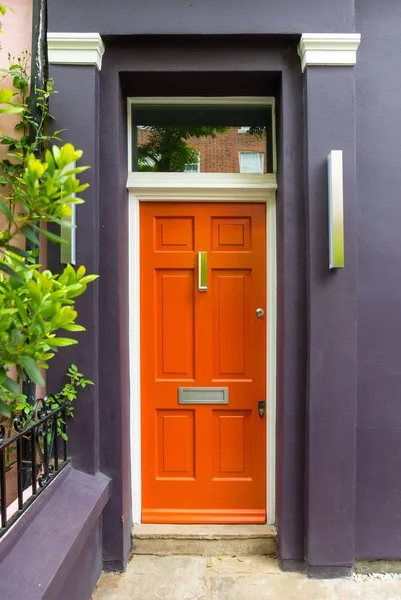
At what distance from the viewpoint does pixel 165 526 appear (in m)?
3.05

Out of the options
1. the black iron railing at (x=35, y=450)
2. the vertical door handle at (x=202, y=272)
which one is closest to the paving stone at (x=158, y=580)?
the black iron railing at (x=35, y=450)

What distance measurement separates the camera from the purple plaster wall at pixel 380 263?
9.21ft

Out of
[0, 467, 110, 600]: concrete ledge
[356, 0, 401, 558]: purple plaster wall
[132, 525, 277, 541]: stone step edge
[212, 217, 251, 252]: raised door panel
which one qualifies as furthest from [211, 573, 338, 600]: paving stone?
[212, 217, 251, 252]: raised door panel

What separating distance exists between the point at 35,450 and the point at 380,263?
2382 millimetres

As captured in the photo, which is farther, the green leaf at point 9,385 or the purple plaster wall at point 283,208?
the purple plaster wall at point 283,208

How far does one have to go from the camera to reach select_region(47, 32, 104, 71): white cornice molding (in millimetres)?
2615

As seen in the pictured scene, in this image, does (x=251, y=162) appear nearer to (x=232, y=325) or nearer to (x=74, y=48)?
(x=232, y=325)

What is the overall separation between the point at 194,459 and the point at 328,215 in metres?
1.95

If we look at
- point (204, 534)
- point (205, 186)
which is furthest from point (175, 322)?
point (204, 534)

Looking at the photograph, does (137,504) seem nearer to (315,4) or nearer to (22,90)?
(22,90)

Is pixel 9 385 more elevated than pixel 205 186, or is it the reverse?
pixel 205 186

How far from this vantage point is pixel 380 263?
9.25ft

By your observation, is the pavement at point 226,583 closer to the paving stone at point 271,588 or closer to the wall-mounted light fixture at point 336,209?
the paving stone at point 271,588

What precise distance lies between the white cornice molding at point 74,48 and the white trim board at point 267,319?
851 mm
